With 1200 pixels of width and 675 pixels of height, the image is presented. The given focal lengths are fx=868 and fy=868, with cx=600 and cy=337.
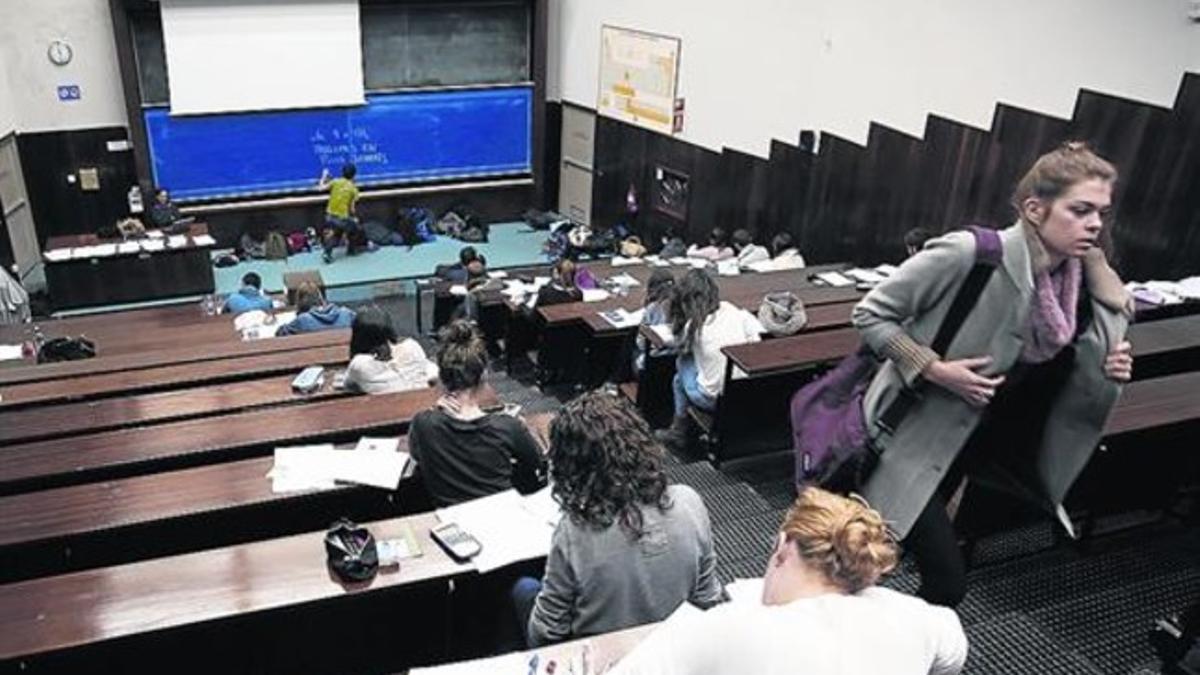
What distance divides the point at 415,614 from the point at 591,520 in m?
1.02

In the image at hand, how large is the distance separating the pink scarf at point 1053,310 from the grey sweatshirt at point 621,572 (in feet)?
3.00

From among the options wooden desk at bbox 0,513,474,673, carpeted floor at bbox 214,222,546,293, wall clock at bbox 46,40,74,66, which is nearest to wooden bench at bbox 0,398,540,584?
wooden desk at bbox 0,513,474,673

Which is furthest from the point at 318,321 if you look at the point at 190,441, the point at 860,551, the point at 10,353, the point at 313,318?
the point at 860,551

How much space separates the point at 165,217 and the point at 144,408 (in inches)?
247

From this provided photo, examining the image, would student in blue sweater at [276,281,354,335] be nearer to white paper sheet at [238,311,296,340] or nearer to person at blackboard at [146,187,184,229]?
white paper sheet at [238,311,296,340]

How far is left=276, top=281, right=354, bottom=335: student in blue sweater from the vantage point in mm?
6223

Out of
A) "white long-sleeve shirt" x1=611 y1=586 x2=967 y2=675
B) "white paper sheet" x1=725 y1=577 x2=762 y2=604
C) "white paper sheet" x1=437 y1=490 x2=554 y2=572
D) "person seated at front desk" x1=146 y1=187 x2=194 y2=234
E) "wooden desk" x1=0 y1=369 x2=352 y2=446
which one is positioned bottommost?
"person seated at front desk" x1=146 y1=187 x2=194 y2=234

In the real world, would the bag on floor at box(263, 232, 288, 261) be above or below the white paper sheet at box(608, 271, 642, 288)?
below

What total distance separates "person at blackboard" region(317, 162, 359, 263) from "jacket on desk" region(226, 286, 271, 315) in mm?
2454

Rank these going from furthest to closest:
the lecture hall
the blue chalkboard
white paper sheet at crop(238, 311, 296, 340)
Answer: the blue chalkboard → white paper sheet at crop(238, 311, 296, 340) → the lecture hall

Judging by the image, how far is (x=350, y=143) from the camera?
10703 millimetres

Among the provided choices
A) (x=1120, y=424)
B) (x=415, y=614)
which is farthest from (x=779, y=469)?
(x=415, y=614)

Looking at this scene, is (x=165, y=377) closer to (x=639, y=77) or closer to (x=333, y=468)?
(x=333, y=468)

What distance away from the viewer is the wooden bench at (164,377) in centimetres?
448
